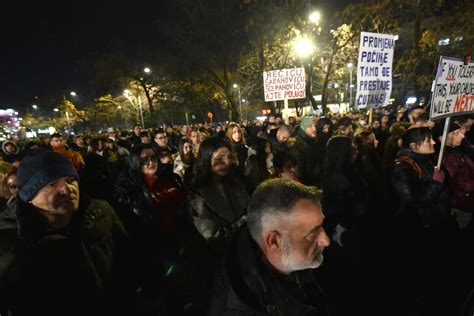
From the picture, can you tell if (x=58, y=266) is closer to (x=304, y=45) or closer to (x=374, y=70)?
(x=374, y=70)

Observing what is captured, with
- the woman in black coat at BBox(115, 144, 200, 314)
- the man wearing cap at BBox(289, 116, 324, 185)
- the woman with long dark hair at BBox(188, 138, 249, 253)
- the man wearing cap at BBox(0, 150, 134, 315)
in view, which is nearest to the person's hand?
the man wearing cap at BBox(289, 116, 324, 185)

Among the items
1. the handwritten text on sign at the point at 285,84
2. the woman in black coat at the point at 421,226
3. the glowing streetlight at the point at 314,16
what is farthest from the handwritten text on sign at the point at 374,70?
the glowing streetlight at the point at 314,16

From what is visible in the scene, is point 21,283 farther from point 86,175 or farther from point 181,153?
point 86,175

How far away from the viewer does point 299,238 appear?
1.45 meters

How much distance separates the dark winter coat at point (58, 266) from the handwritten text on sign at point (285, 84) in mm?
8007

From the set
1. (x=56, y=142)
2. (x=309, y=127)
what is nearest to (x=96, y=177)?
(x=56, y=142)

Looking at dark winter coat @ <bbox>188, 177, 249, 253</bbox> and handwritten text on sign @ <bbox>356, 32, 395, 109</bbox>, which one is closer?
dark winter coat @ <bbox>188, 177, 249, 253</bbox>

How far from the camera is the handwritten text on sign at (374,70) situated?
648 centimetres

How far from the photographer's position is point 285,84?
9406mm

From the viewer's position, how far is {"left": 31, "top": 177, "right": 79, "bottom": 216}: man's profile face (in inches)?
78.5

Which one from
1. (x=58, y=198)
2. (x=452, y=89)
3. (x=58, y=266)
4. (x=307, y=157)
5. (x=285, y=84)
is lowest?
(x=307, y=157)

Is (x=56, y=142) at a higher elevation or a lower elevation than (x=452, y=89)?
lower

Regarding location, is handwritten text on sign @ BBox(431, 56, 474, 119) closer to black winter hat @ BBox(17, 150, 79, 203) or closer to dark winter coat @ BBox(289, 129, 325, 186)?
dark winter coat @ BBox(289, 129, 325, 186)

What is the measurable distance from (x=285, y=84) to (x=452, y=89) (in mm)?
5252
